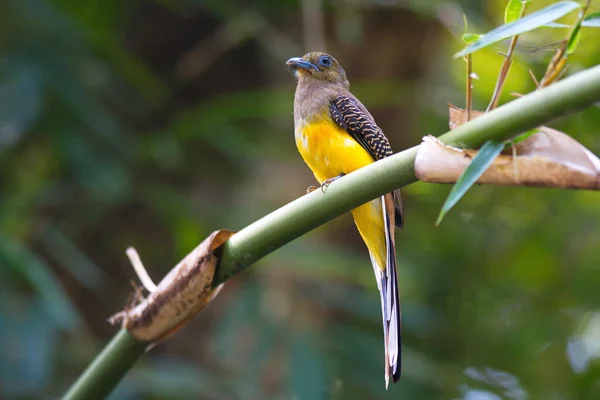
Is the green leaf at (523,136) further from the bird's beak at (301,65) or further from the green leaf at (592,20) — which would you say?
the bird's beak at (301,65)

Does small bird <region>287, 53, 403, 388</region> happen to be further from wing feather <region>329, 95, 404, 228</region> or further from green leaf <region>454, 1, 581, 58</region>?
green leaf <region>454, 1, 581, 58</region>

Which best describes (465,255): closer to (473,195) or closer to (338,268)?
(473,195)

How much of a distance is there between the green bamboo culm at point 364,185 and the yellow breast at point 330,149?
2.84 feet

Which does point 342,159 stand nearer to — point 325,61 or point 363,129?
point 363,129

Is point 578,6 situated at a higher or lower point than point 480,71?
higher

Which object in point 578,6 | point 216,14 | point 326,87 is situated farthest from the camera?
point 216,14

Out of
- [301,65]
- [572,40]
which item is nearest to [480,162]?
[572,40]

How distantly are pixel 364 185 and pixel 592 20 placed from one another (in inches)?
14.9

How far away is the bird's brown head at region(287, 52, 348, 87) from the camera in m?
2.48

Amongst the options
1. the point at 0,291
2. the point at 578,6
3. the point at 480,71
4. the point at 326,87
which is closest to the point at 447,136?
the point at 578,6

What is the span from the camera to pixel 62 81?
10.8 ft

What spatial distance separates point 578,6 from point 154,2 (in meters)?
3.27

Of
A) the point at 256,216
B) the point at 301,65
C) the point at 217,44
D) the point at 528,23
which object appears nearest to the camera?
the point at 528,23

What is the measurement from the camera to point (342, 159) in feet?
7.07
